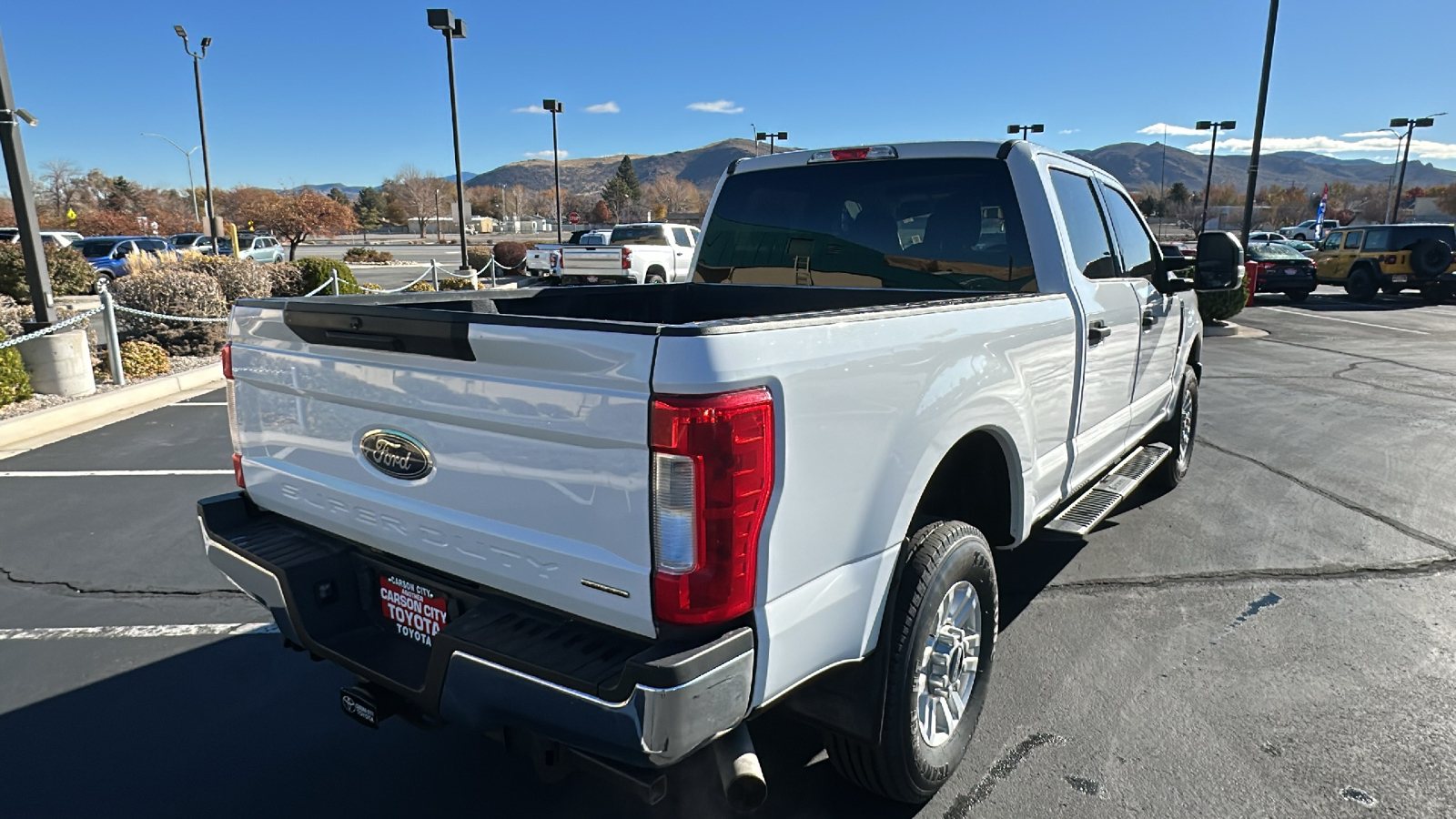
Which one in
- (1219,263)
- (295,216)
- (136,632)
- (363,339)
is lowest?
(136,632)

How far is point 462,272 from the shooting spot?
22.7 meters

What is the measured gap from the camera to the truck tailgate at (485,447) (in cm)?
187

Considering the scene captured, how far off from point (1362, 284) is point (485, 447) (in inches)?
1036

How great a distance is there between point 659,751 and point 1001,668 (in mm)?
2254

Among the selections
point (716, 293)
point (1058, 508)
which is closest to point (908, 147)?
point (716, 293)

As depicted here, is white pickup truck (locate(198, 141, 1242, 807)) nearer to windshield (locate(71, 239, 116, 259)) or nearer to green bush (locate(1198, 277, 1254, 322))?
green bush (locate(1198, 277, 1254, 322))

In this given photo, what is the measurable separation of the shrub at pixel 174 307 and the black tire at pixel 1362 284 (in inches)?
1005

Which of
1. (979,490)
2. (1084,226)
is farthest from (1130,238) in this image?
(979,490)

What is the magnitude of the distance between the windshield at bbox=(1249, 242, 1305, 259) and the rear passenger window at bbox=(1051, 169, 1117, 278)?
20821mm

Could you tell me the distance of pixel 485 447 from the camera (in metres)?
2.10

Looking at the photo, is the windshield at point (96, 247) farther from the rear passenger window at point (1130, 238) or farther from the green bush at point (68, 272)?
the rear passenger window at point (1130, 238)

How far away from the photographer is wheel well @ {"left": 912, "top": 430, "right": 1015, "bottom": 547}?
9.98ft

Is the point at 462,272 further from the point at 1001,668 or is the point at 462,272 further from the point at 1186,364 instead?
the point at 1001,668

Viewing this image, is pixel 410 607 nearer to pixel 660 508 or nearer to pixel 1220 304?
pixel 660 508
